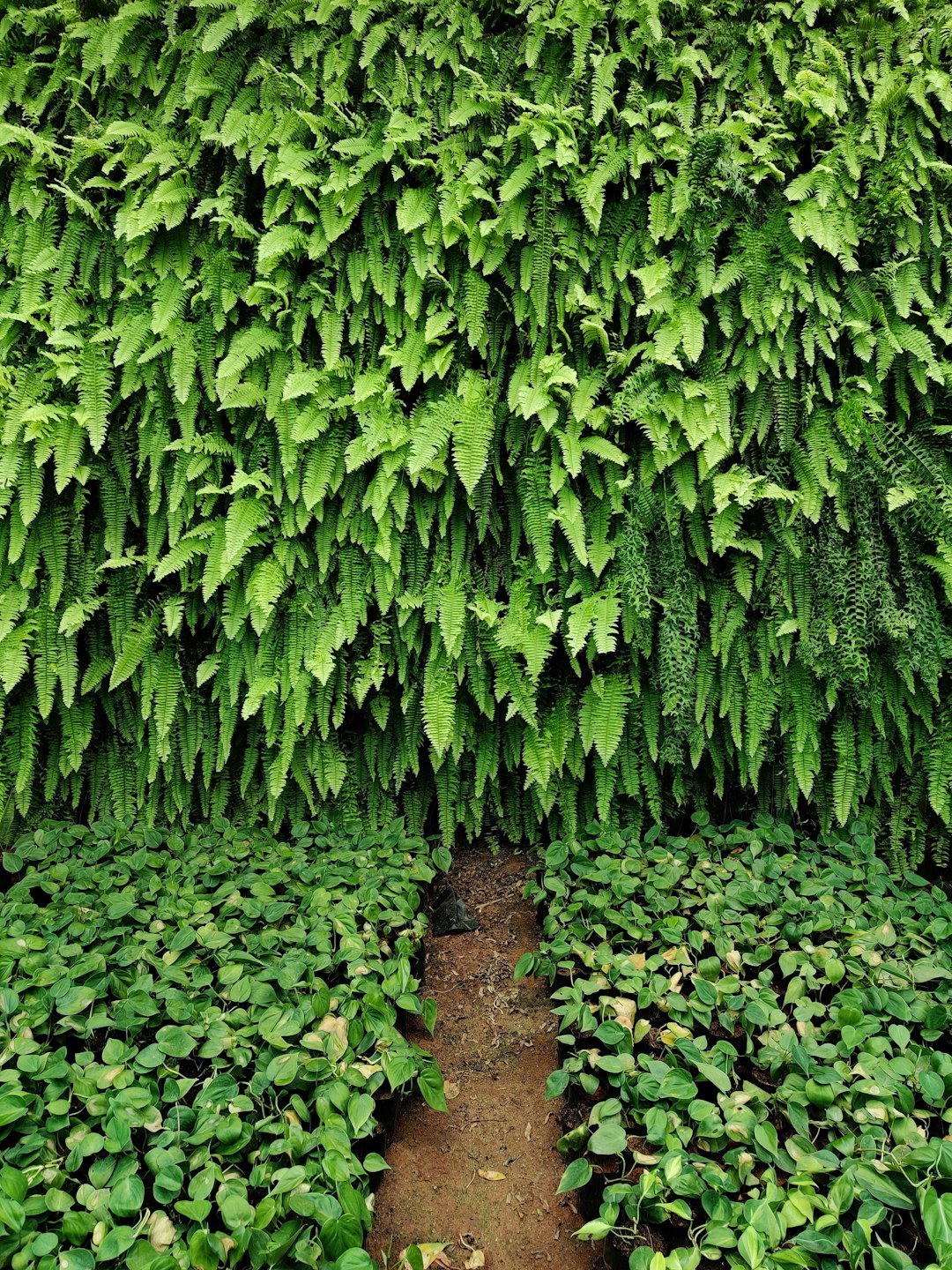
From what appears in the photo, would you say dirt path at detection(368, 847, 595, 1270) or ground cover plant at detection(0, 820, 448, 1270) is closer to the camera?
ground cover plant at detection(0, 820, 448, 1270)

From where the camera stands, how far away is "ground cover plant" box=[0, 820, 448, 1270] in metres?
2.04

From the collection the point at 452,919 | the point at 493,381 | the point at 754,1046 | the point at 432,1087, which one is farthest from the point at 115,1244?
the point at 493,381

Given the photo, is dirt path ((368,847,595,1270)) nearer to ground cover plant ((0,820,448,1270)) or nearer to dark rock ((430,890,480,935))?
dark rock ((430,890,480,935))

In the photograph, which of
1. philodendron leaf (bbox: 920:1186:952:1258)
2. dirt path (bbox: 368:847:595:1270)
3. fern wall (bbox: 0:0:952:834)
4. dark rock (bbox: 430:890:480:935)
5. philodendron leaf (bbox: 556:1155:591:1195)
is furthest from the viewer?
dark rock (bbox: 430:890:480:935)

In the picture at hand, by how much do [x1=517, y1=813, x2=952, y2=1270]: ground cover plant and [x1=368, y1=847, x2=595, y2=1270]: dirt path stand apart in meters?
0.28

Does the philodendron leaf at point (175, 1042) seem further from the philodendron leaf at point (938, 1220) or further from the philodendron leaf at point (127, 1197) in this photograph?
the philodendron leaf at point (938, 1220)

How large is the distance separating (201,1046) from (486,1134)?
1044mm

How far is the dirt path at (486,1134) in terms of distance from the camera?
8.19 feet

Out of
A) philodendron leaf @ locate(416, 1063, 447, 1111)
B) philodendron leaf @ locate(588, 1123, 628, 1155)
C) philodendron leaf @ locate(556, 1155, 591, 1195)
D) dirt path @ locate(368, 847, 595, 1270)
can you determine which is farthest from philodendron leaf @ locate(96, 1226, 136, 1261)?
philodendron leaf @ locate(588, 1123, 628, 1155)

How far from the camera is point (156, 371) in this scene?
3697 mm

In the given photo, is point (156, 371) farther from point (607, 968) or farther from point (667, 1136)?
point (667, 1136)

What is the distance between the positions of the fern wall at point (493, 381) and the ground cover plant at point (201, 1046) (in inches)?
22.3

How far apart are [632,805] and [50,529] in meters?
3.09

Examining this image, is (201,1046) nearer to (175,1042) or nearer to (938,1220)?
(175,1042)
